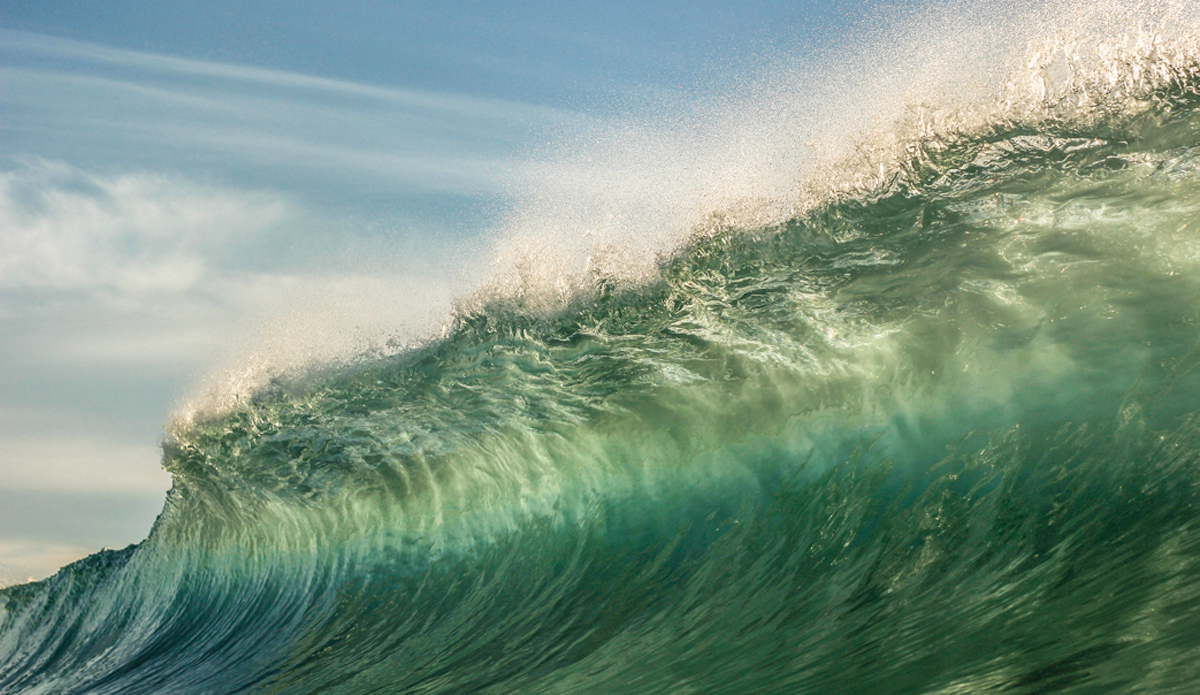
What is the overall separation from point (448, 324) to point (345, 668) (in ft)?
10.4

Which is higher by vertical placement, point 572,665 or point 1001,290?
point 1001,290

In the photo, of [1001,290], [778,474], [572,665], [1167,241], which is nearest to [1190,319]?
[1167,241]

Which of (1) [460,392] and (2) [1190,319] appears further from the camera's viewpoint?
(1) [460,392]

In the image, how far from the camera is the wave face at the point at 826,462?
139 inches

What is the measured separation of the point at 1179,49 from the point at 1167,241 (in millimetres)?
1150

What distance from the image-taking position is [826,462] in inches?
206

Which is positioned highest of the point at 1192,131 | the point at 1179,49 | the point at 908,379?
the point at 1179,49

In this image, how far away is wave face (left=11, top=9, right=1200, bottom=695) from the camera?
3.54m

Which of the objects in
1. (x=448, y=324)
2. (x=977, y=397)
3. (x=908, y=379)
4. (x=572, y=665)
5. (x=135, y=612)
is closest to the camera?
(x=572, y=665)

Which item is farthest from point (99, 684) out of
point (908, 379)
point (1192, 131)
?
point (1192, 131)

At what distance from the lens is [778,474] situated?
5402 mm

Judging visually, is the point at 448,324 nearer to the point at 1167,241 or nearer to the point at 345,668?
the point at 345,668

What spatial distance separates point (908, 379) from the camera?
204 inches

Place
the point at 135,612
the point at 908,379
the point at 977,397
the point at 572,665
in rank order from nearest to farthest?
the point at 572,665 < the point at 977,397 < the point at 908,379 < the point at 135,612
